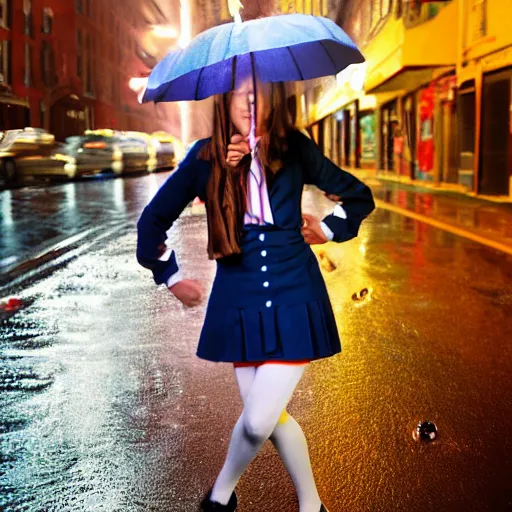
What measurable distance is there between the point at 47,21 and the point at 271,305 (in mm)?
47139

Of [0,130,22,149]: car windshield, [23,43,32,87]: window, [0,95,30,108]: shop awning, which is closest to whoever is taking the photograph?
[0,130,22,149]: car windshield

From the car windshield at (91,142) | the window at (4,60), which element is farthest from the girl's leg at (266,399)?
the window at (4,60)

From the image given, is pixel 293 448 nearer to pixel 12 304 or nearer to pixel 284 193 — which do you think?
pixel 284 193

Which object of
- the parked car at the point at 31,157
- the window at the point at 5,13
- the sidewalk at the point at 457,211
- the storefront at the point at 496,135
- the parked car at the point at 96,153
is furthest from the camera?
the window at the point at 5,13

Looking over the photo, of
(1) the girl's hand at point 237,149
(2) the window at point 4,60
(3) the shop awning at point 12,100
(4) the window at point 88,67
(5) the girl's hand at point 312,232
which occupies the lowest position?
(5) the girl's hand at point 312,232

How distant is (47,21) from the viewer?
45.9 m

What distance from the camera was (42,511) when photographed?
3057 mm

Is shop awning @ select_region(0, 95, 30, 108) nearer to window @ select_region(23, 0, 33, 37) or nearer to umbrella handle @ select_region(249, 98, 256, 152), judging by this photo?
window @ select_region(23, 0, 33, 37)

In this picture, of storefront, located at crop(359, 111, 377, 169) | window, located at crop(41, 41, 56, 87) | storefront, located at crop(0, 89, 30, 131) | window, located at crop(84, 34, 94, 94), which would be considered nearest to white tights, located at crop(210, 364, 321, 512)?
storefront, located at crop(0, 89, 30, 131)

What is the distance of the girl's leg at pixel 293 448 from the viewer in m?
2.73

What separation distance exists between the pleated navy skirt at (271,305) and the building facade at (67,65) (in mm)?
26041

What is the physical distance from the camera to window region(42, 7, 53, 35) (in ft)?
149

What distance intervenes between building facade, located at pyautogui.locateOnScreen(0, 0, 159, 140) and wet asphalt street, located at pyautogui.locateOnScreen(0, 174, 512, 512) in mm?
21997

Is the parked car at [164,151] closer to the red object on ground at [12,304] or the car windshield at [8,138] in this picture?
the car windshield at [8,138]
